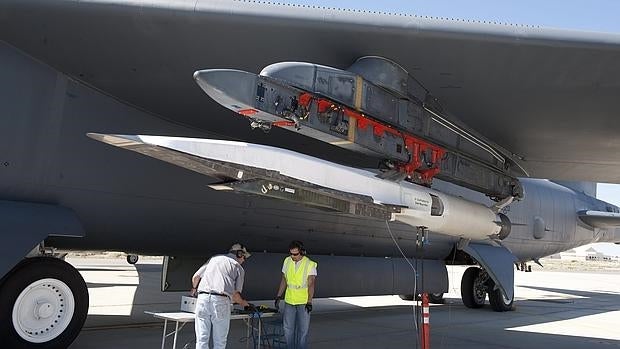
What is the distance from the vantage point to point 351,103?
22.5 ft

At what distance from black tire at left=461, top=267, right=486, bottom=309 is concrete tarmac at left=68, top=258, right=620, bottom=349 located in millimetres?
295

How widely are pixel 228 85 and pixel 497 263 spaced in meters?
10.9

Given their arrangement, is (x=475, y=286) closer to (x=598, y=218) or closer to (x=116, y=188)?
(x=598, y=218)

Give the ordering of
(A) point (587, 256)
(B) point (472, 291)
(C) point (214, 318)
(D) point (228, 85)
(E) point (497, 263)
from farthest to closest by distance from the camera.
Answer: (A) point (587, 256) < (B) point (472, 291) < (E) point (497, 263) < (C) point (214, 318) < (D) point (228, 85)

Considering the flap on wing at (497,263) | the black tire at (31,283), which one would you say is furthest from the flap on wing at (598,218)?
the black tire at (31,283)

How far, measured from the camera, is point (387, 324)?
11789 millimetres

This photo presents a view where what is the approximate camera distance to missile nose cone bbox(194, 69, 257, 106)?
5.71m

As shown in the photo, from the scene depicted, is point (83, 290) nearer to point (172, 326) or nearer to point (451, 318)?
point (172, 326)

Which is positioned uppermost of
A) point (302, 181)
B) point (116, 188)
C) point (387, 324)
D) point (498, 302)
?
point (302, 181)

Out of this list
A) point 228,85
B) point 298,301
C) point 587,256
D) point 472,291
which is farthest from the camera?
point 587,256

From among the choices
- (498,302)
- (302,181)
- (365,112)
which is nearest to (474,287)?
(498,302)

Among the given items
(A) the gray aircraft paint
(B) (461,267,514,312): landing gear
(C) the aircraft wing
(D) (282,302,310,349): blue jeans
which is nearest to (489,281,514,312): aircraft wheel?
(B) (461,267,514,312): landing gear

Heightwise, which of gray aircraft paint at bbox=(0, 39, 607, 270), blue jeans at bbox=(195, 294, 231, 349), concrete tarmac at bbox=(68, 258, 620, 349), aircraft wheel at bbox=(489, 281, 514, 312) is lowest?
concrete tarmac at bbox=(68, 258, 620, 349)

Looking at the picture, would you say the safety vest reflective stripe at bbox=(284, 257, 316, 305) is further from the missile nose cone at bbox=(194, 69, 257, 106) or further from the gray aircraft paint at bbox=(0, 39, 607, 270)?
Result: the missile nose cone at bbox=(194, 69, 257, 106)
